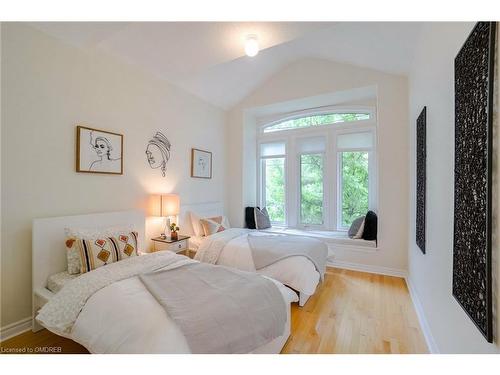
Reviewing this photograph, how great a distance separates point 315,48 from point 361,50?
2.33 feet

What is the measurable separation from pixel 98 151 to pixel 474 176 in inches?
119

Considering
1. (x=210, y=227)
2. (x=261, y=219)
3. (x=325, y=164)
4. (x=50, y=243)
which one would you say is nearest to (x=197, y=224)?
(x=210, y=227)

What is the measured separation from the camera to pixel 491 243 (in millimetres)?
922

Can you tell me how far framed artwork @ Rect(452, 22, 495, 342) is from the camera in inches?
36.6

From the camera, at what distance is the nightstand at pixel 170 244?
9.50ft

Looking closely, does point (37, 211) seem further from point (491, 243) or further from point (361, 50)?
point (361, 50)

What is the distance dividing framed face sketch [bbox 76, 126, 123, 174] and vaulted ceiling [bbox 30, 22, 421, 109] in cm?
89

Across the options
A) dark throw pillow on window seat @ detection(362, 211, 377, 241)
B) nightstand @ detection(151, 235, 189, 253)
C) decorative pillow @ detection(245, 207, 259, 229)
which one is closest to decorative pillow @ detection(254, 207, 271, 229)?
decorative pillow @ detection(245, 207, 259, 229)

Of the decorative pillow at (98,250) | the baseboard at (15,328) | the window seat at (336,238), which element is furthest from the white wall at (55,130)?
the window seat at (336,238)

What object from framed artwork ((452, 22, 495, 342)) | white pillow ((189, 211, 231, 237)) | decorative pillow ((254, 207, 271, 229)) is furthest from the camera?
decorative pillow ((254, 207, 271, 229))

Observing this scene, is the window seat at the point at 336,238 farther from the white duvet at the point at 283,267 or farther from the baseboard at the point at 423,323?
the white duvet at the point at 283,267

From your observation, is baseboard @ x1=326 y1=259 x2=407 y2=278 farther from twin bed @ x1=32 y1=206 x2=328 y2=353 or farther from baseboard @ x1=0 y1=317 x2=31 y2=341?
baseboard @ x1=0 y1=317 x2=31 y2=341
